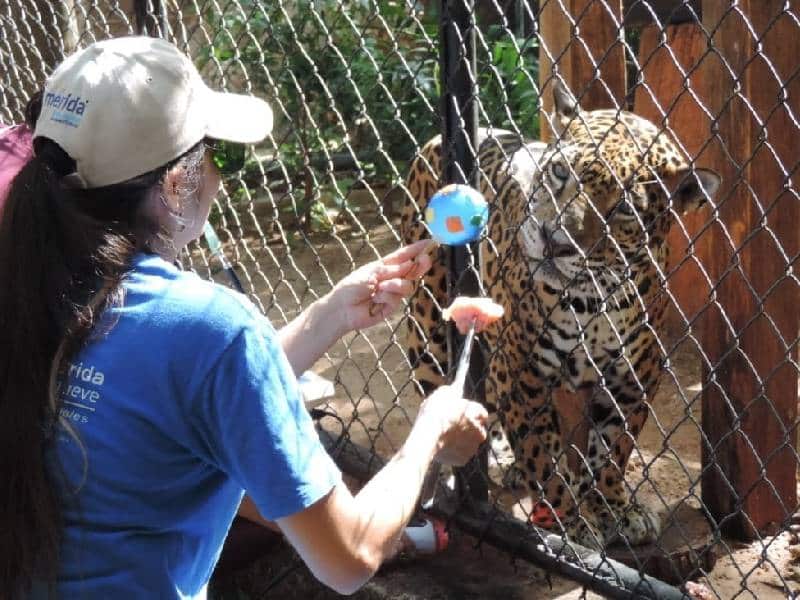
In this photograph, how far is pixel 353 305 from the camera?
268 cm

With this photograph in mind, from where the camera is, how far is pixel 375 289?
2676 mm

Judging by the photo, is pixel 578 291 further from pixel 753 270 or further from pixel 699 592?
pixel 699 592

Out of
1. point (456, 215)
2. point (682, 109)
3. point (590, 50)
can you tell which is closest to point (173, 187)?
point (456, 215)

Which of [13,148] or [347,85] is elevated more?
[13,148]

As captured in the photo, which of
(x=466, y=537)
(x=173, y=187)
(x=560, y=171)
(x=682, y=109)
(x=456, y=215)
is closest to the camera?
(x=173, y=187)

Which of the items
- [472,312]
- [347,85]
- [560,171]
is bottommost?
[347,85]

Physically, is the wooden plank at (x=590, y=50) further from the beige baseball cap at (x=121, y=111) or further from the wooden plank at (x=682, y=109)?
the beige baseball cap at (x=121, y=111)

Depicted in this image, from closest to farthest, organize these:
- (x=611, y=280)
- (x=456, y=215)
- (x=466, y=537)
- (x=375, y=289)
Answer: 1. (x=456, y=215)
2. (x=375, y=289)
3. (x=466, y=537)
4. (x=611, y=280)

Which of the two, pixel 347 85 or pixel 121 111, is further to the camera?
pixel 347 85

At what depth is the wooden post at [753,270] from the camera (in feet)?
10.9

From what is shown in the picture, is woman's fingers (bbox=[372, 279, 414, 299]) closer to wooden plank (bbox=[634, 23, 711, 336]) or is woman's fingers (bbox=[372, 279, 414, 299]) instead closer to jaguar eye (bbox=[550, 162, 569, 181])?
jaguar eye (bbox=[550, 162, 569, 181])

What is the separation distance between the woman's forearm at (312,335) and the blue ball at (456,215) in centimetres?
34

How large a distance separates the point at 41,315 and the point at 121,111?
369 millimetres

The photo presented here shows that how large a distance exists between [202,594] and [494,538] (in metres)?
1.42
